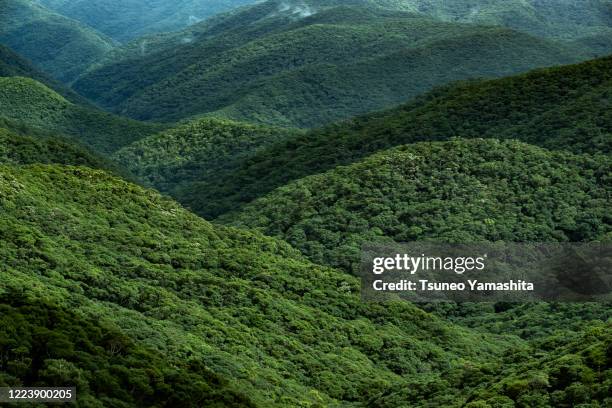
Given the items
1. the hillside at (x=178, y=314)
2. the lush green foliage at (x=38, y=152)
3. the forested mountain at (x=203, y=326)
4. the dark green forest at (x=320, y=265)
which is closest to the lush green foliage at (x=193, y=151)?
the dark green forest at (x=320, y=265)

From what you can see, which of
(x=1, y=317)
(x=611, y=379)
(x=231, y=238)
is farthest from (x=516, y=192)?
(x=1, y=317)

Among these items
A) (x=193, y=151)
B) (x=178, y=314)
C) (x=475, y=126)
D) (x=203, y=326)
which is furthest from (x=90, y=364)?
(x=193, y=151)

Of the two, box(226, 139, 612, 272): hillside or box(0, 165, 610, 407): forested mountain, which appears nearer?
box(0, 165, 610, 407): forested mountain

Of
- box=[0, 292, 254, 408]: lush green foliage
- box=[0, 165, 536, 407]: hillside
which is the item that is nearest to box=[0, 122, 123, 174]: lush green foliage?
box=[0, 165, 536, 407]: hillside

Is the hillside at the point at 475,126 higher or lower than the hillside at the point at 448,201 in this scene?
higher

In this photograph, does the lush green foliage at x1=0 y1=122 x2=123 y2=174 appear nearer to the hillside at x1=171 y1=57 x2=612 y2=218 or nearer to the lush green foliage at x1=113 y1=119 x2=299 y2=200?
the hillside at x1=171 y1=57 x2=612 y2=218

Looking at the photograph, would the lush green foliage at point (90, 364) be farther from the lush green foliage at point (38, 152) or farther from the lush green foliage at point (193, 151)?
the lush green foliage at point (193, 151)
